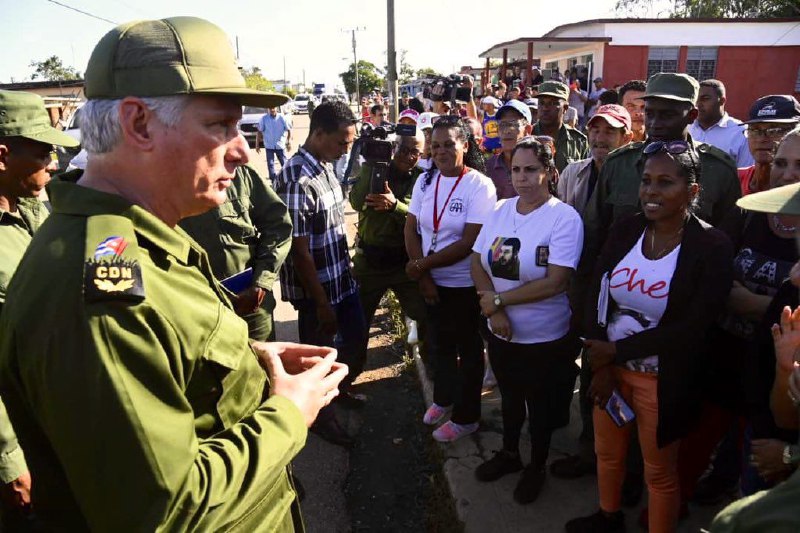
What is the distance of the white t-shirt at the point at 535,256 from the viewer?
2748mm

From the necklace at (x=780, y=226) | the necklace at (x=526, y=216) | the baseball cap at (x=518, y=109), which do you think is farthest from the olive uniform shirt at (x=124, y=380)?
the baseball cap at (x=518, y=109)

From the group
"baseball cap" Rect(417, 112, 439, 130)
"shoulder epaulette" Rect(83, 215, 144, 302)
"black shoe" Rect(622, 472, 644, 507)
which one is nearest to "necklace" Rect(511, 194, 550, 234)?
"black shoe" Rect(622, 472, 644, 507)

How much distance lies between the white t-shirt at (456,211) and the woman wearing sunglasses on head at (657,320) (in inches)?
38.8

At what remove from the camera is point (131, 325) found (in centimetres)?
98

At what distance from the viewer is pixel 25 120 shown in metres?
2.30

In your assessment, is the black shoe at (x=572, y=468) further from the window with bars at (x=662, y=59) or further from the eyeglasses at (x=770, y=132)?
the window with bars at (x=662, y=59)

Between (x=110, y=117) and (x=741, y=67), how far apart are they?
23.9m

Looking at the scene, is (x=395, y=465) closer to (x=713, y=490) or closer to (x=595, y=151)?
(x=713, y=490)

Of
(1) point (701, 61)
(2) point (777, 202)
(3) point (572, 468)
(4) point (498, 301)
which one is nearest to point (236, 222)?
(4) point (498, 301)

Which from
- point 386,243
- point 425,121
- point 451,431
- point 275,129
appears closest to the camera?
point 451,431

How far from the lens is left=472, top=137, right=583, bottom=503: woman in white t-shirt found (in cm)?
276

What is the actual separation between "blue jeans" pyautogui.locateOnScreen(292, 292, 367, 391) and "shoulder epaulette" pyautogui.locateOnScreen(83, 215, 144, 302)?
2.49m

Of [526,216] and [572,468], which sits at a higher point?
[526,216]

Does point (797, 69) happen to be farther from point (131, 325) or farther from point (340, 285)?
point (131, 325)
